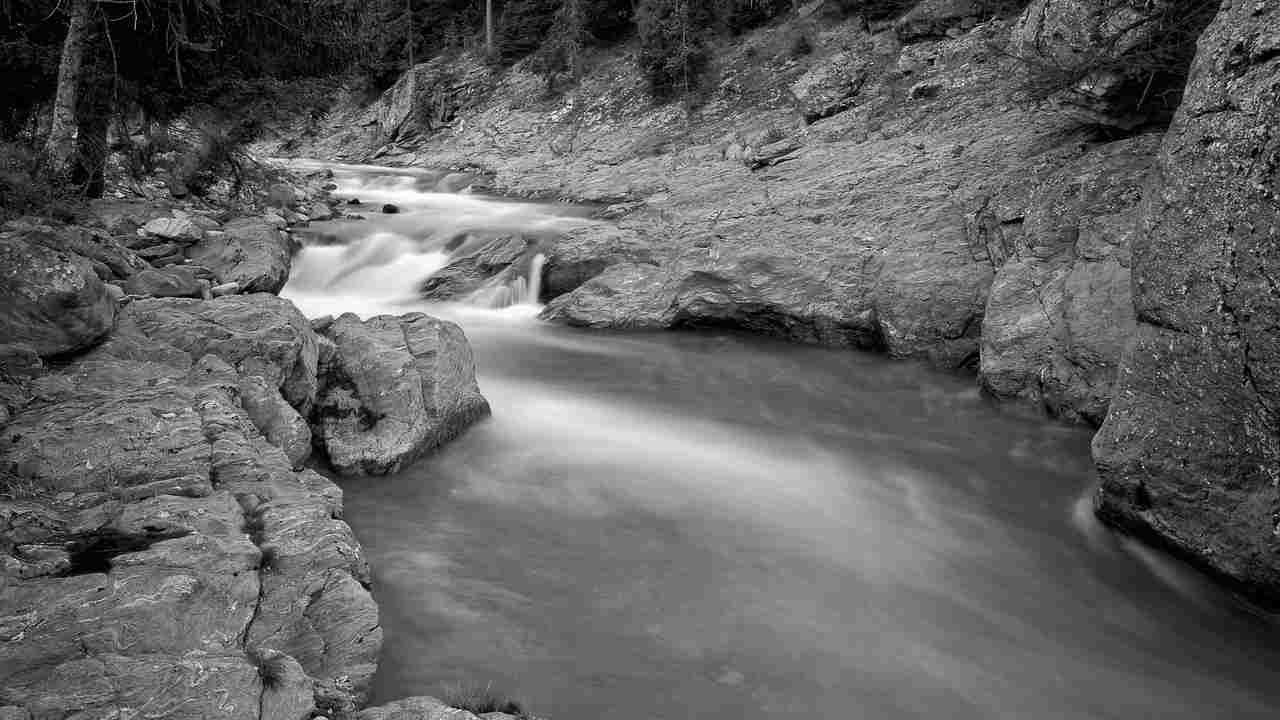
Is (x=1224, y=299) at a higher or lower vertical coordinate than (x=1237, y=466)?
higher

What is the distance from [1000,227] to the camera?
10008mm

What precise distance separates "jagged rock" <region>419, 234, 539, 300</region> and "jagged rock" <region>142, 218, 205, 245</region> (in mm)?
3837

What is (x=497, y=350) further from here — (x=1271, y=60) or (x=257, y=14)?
(x=1271, y=60)

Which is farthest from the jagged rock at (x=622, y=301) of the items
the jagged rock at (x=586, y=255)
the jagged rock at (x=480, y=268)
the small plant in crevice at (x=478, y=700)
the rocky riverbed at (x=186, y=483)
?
the small plant in crevice at (x=478, y=700)

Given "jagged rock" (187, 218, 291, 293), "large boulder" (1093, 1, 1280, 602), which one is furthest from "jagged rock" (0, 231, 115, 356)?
"large boulder" (1093, 1, 1280, 602)

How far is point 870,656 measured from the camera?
15.4 ft

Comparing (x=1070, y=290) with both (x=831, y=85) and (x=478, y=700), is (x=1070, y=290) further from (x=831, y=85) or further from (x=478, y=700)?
(x=831, y=85)

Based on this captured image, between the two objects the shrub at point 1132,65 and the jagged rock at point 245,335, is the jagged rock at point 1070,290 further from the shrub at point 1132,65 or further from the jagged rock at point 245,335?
the jagged rock at point 245,335

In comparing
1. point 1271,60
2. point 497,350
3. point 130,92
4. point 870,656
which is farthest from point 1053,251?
point 130,92

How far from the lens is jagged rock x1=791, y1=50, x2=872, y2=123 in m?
18.3

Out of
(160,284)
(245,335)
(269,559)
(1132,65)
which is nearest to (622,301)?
(160,284)

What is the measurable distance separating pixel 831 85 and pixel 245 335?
16.4 metres

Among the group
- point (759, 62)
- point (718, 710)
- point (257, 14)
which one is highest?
point (759, 62)

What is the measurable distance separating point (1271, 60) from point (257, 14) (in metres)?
12.6
